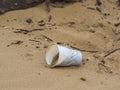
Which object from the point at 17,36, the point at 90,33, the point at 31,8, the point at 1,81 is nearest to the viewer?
the point at 1,81

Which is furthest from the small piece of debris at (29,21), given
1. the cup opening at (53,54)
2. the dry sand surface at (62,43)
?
the cup opening at (53,54)

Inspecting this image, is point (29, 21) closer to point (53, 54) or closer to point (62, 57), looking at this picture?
point (53, 54)

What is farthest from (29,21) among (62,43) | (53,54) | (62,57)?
(62,57)

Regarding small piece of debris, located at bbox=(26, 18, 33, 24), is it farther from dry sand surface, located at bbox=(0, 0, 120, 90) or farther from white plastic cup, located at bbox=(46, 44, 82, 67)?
white plastic cup, located at bbox=(46, 44, 82, 67)

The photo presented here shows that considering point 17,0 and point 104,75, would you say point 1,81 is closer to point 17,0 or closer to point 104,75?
point 104,75

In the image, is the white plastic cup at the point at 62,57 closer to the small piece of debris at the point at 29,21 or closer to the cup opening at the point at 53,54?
the cup opening at the point at 53,54

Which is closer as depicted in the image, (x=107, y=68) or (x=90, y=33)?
(x=107, y=68)

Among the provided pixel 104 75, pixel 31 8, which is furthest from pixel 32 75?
pixel 31 8
